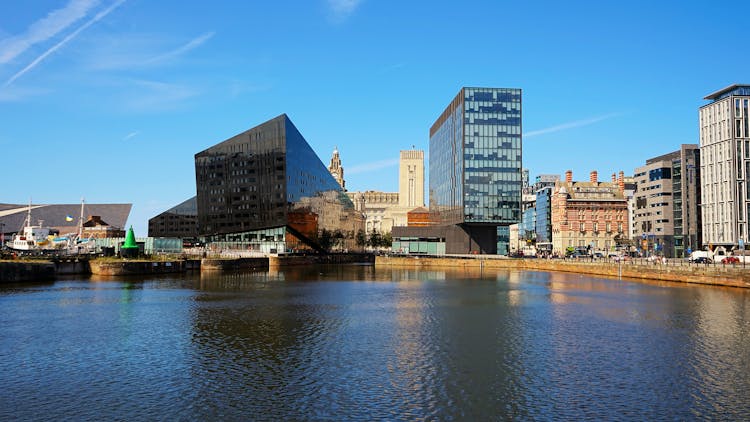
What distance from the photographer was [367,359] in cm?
3062

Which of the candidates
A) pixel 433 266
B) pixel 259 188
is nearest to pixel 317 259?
pixel 259 188

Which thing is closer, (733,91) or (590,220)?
(733,91)

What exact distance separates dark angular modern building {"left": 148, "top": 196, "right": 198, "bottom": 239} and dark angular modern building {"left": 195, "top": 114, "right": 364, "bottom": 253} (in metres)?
12.2

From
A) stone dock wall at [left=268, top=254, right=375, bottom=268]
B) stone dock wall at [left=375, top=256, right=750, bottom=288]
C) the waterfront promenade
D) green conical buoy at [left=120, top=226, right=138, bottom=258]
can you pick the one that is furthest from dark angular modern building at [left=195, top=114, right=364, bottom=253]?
green conical buoy at [left=120, top=226, right=138, bottom=258]

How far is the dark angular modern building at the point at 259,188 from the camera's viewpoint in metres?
123

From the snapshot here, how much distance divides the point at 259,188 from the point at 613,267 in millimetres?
72383

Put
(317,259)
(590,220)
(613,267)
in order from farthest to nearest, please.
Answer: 1. (590,220)
2. (317,259)
3. (613,267)

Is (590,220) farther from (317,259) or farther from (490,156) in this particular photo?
(317,259)

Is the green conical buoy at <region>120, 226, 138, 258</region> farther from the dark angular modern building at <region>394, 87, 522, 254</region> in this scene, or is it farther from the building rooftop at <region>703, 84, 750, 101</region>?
the building rooftop at <region>703, 84, 750, 101</region>

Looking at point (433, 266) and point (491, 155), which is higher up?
point (491, 155)

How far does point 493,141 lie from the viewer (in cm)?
14025

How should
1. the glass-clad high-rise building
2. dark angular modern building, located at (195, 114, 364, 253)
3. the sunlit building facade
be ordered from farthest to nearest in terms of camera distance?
the glass-clad high-rise building
the sunlit building facade
dark angular modern building, located at (195, 114, 364, 253)

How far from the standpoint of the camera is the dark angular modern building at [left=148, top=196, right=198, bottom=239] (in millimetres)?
148250

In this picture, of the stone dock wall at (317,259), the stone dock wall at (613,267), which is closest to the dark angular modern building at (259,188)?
the stone dock wall at (317,259)
